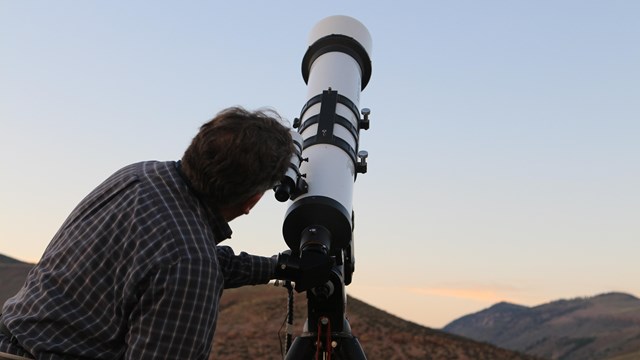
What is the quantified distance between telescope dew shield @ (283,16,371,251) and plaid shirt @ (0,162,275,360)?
1.63m

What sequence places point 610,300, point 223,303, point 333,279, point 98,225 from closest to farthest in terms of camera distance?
point 98,225 → point 333,279 → point 223,303 → point 610,300

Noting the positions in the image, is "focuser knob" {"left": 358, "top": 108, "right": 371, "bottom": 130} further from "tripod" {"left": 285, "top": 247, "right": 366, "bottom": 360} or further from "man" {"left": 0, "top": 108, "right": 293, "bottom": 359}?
"man" {"left": 0, "top": 108, "right": 293, "bottom": 359}

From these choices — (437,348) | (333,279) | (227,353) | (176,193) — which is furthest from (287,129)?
(437,348)

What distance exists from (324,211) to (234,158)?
1.74 metres

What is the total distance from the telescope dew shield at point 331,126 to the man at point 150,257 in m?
1.50

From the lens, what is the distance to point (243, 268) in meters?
3.56

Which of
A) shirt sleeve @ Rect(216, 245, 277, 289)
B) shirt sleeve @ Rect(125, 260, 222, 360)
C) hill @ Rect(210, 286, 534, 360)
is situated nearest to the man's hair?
shirt sleeve @ Rect(125, 260, 222, 360)

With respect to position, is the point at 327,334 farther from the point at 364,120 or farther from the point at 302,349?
the point at 364,120

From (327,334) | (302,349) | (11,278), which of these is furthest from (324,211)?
(11,278)

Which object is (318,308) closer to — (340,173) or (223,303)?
(340,173)

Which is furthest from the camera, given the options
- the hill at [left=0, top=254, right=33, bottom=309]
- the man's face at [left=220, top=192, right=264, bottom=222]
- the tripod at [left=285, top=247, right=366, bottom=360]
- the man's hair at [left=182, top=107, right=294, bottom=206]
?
the hill at [left=0, top=254, right=33, bottom=309]

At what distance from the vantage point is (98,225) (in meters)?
2.54

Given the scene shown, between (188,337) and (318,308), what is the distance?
2217mm

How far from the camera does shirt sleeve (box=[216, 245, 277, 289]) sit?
353 centimetres
